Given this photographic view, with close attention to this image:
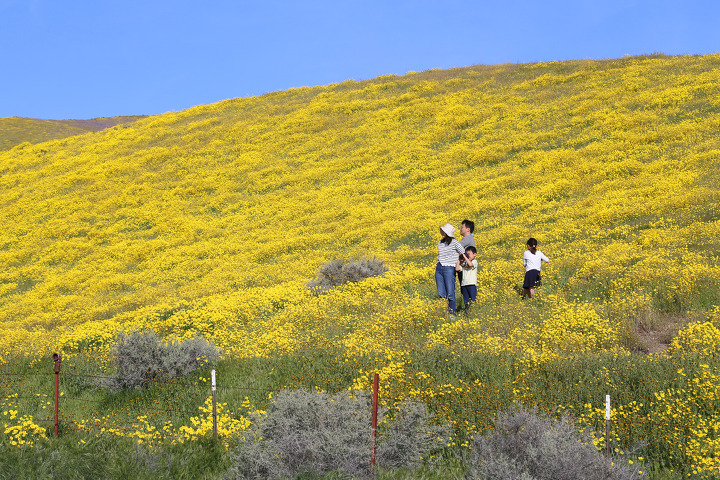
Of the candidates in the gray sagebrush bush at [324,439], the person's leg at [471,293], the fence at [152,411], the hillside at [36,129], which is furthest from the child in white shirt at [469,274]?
the hillside at [36,129]

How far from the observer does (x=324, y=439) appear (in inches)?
260

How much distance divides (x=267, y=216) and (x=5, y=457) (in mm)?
22223

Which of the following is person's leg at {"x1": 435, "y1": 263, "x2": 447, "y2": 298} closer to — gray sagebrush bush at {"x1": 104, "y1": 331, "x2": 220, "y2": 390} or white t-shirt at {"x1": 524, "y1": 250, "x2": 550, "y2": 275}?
white t-shirt at {"x1": 524, "y1": 250, "x2": 550, "y2": 275}

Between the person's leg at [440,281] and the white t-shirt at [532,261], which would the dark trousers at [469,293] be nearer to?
the person's leg at [440,281]

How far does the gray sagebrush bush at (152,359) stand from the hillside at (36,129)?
57647 millimetres

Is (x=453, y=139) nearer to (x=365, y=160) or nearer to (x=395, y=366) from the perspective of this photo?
(x=365, y=160)

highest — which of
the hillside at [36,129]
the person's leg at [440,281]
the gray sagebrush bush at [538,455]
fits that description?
the hillside at [36,129]

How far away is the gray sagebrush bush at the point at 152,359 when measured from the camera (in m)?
10.2

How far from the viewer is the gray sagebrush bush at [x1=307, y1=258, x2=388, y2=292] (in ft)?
53.4

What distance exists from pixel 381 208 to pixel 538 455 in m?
20.2

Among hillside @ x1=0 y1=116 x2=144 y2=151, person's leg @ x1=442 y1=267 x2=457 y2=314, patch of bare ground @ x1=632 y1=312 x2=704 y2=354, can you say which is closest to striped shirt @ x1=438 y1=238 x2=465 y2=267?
person's leg @ x1=442 y1=267 x2=457 y2=314

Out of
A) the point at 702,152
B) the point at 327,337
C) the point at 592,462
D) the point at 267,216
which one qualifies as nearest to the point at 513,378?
the point at 592,462

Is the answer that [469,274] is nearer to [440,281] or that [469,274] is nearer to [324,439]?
[440,281]

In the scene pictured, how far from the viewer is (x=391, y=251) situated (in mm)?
20328
